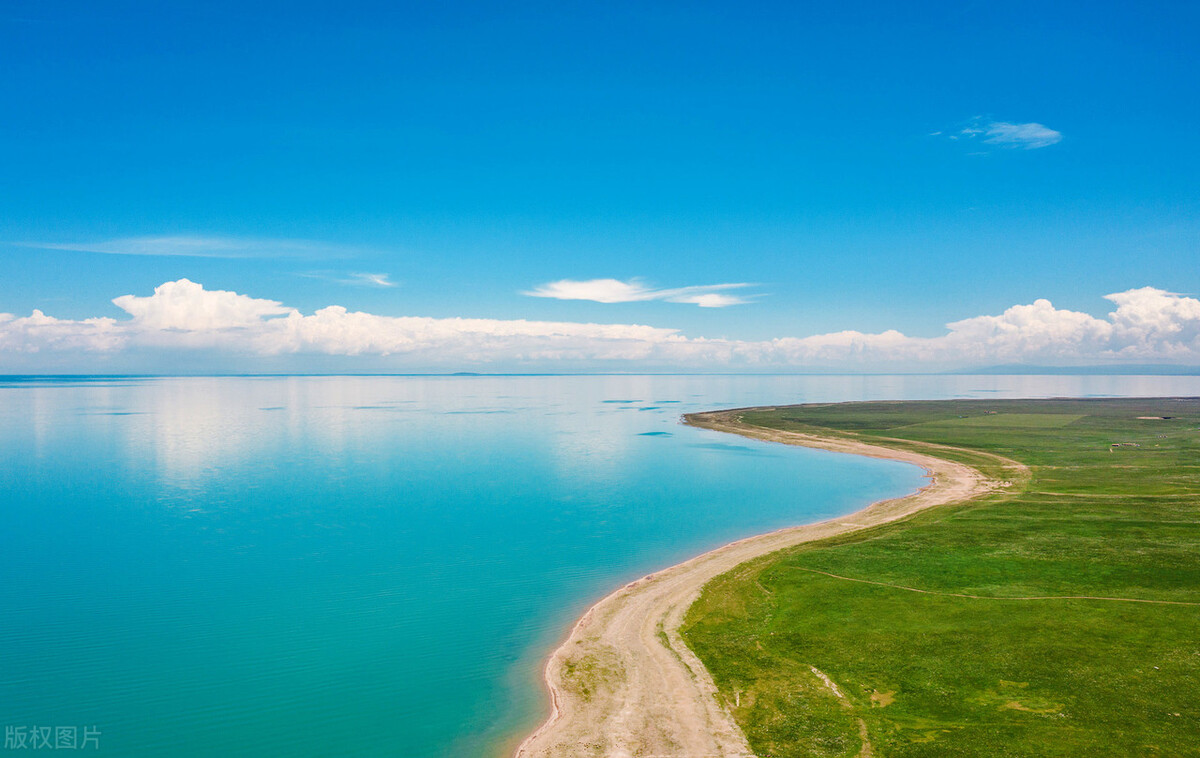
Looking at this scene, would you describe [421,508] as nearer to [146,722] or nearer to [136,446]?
[146,722]

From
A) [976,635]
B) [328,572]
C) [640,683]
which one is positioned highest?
[976,635]

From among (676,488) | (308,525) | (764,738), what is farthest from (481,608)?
(676,488)

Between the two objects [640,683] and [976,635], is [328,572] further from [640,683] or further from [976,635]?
[976,635]

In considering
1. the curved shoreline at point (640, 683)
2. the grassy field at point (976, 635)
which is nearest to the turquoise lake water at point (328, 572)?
the curved shoreline at point (640, 683)

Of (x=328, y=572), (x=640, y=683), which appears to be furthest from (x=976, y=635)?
(x=328, y=572)

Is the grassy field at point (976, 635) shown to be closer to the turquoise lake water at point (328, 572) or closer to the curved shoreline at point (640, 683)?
the curved shoreline at point (640, 683)

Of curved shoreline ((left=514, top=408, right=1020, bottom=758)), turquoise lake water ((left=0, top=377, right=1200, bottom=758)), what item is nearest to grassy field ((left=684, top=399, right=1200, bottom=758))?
curved shoreline ((left=514, top=408, right=1020, bottom=758))
